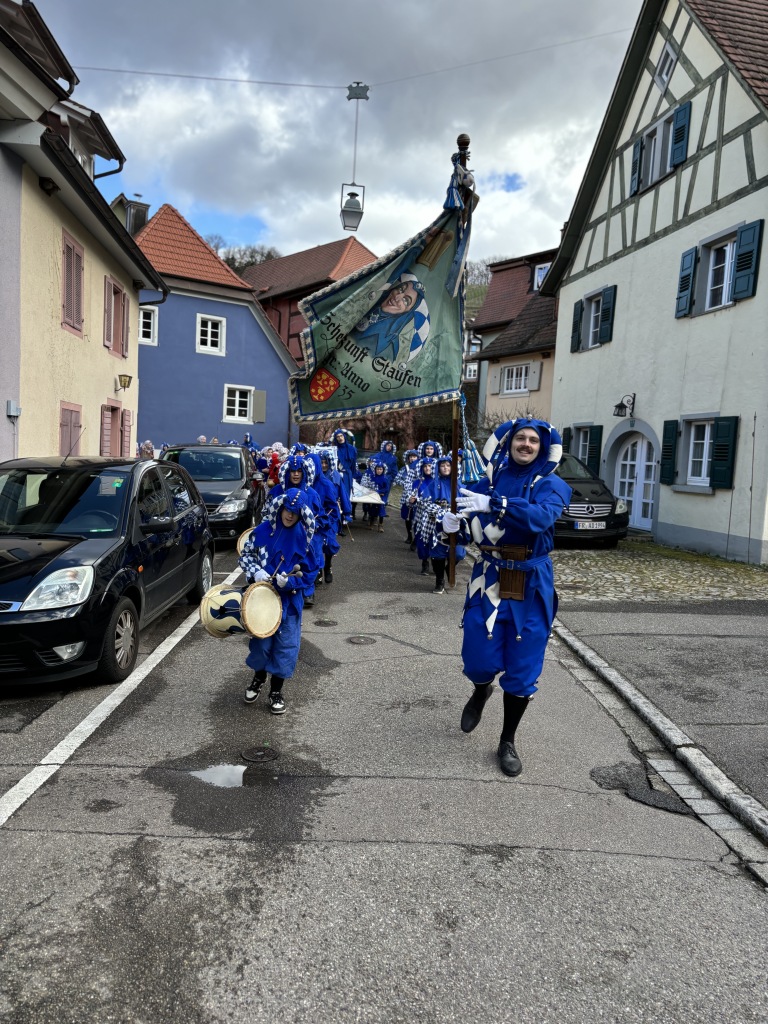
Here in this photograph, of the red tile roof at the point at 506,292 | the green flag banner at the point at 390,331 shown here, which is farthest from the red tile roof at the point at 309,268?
the green flag banner at the point at 390,331

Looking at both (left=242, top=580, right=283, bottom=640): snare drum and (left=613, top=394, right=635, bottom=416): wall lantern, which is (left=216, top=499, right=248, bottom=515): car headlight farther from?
(left=613, top=394, right=635, bottom=416): wall lantern

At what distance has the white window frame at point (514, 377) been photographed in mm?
28125

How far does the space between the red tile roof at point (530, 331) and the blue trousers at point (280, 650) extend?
73.7 ft

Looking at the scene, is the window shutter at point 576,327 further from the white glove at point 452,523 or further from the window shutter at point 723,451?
the white glove at point 452,523

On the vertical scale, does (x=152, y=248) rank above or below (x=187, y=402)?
above

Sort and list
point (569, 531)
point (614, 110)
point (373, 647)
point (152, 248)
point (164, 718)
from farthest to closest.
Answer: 1. point (152, 248)
2. point (614, 110)
3. point (569, 531)
4. point (373, 647)
5. point (164, 718)

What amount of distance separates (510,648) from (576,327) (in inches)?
634

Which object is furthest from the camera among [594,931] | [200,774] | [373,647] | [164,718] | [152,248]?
[152,248]

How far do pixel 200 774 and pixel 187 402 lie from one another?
27491 mm

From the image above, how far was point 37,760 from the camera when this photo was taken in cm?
420

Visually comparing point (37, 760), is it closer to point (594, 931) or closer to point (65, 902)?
point (65, 902)

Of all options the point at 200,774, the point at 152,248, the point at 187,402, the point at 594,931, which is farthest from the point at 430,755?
the point at 152,248

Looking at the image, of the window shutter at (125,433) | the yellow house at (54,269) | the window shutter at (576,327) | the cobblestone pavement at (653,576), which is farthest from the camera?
the window shutter at (576,327)

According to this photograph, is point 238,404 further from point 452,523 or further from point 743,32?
point 452,523
